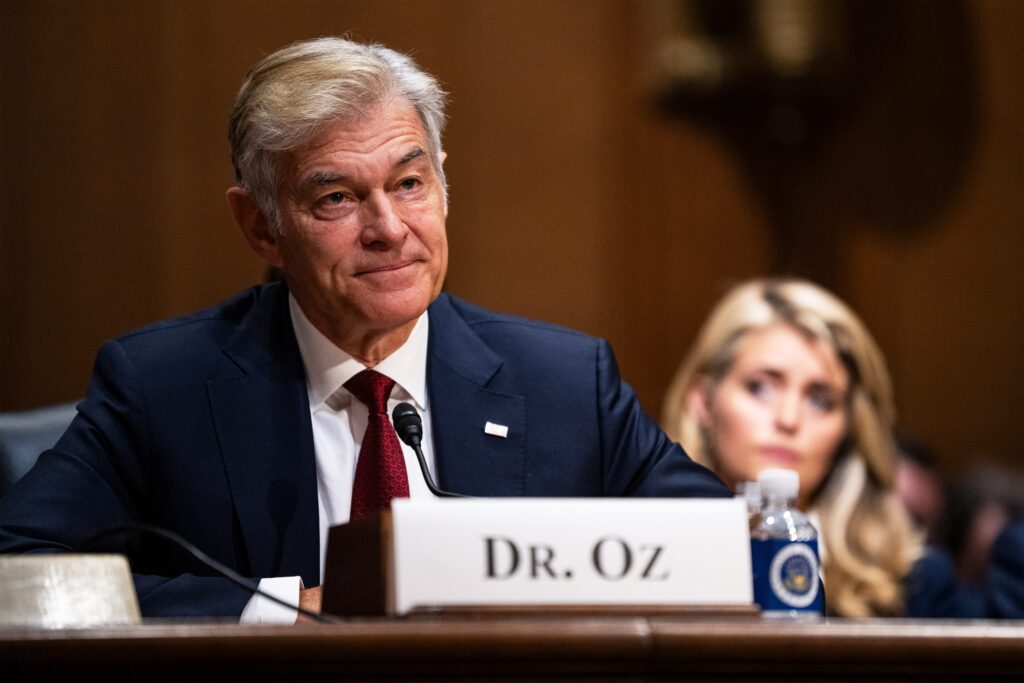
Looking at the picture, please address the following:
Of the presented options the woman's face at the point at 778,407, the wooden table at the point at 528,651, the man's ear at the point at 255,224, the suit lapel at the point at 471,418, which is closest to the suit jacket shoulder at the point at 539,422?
the suit lapel at the point at 471,418

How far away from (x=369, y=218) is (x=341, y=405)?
30cm

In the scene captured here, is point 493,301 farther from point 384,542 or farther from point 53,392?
point 384,542

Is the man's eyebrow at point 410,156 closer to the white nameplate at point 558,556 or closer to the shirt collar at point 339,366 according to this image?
the shirt collar at point 339,366

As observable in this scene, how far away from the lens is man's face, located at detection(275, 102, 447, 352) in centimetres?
222

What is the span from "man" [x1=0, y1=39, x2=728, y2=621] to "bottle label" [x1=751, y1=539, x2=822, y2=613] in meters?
0.52

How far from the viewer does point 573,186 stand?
15.3 feet

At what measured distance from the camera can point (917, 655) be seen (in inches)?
51.9

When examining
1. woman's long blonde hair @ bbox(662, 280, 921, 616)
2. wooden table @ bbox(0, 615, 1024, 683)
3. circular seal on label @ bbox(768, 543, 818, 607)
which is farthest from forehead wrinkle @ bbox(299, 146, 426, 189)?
woman's long blonde hair @ bbox(662, 280, 921, 616)

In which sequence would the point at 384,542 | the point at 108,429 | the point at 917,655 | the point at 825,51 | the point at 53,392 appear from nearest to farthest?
1. the point at 917,655
2. the point at 384,542
3. the point at 108,429
4. the point at 53,392
5. the point at 825,51

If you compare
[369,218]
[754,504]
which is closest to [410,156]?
[369,218]

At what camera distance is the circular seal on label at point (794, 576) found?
1.68m


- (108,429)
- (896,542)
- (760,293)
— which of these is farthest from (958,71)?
(108,429)

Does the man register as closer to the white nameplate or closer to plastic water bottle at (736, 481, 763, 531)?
plastic water bottle at (736, 481, 763, 531)

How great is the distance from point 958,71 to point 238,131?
3.17m
